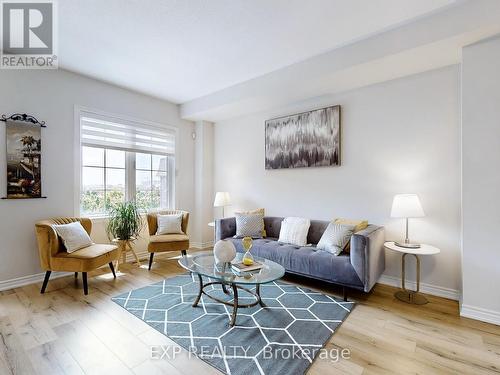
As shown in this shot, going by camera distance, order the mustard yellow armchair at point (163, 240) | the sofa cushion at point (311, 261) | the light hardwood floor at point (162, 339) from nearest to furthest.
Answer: the light hardwood floor at point (162, 339) < the sofa cushion at point (311, 261) < the mustard yellow armchair at point (163, 240)

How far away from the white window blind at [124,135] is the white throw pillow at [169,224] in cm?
123

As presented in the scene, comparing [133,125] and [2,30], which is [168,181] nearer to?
[133,125]

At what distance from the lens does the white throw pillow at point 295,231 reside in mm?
3426

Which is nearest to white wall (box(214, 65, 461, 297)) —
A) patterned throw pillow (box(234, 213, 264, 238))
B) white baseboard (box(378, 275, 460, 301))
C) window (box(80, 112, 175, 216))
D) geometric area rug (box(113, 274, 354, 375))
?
white baseboard (box(378, 275, 460, 301))

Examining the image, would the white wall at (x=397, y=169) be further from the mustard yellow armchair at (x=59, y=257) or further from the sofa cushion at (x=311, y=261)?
the mustard yellow armchair at (x=59, y=257)

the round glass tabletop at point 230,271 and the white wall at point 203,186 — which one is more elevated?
the white wall at point 203,186

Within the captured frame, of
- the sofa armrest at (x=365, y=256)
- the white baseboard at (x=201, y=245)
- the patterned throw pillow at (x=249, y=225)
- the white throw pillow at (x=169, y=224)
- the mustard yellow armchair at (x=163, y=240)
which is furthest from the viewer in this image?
the white baseboard at (x=201, y=245)

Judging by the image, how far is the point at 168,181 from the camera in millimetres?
4777

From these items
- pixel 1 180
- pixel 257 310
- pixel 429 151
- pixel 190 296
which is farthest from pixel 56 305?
pixel 429 151

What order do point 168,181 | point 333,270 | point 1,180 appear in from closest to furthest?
1. point 333,270
2. point 1,180
3. point 168,181

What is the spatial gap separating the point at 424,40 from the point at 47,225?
426 centimetres

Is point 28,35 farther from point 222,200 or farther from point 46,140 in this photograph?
point 222,200

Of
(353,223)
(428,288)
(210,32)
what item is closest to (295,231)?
(353,223)

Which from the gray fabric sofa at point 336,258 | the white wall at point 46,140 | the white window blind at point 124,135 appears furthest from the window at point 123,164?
the gray fabric sofa at point 336,258
